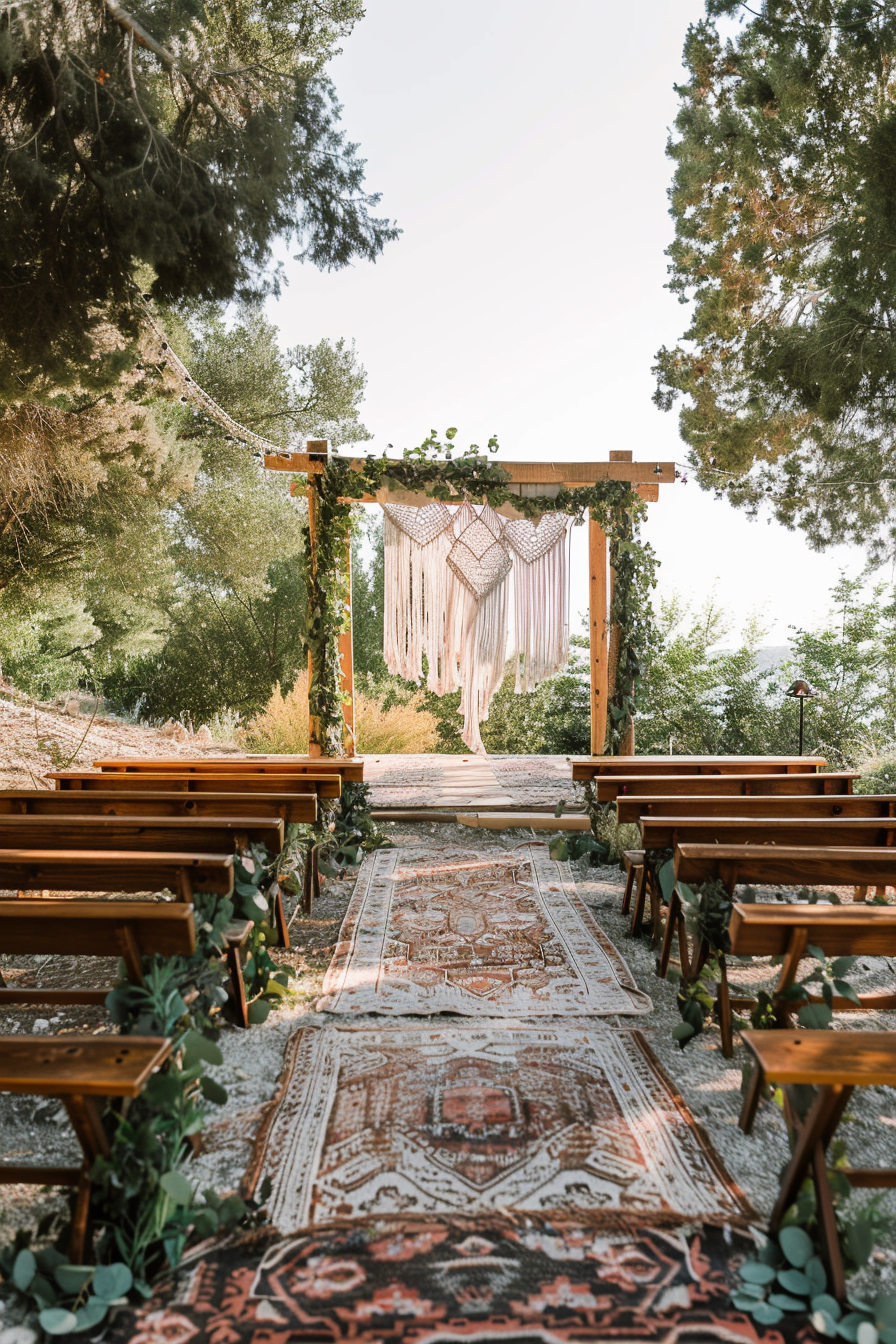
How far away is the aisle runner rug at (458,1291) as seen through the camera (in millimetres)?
1462

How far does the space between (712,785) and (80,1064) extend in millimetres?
3279

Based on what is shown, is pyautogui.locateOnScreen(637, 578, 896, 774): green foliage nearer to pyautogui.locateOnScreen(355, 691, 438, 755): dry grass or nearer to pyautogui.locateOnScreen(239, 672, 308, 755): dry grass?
pyautogui.locateOnScreen(355, 691, 438, 755): dry grass

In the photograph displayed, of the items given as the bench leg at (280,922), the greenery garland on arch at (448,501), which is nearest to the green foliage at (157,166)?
the greenery garland on arch at (448,501)

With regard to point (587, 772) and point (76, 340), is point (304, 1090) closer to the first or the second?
point (587, 772)

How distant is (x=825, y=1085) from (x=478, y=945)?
2.18 m

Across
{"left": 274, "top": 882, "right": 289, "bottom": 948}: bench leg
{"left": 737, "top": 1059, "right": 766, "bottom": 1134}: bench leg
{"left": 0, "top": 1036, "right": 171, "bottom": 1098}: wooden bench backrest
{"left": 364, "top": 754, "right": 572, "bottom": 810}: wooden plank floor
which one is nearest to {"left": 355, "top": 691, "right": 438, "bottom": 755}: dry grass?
{"left": 364, "top": 754, "right": 572, "bottom": 810}: wooden plank floor

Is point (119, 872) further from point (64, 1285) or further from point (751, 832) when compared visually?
point (751, 832)

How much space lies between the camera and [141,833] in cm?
299

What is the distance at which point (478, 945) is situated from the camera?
362cm

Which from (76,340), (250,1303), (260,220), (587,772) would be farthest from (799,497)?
(250,1303)

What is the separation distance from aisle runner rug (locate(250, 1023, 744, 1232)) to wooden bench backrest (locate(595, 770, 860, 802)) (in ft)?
5.01

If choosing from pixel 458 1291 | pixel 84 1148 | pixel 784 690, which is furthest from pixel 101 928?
pixel 784 690

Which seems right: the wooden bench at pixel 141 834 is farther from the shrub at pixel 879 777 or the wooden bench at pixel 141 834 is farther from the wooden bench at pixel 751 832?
the shrub at pixel 879 777

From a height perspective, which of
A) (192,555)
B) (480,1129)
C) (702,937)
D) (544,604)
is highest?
(192,555)
